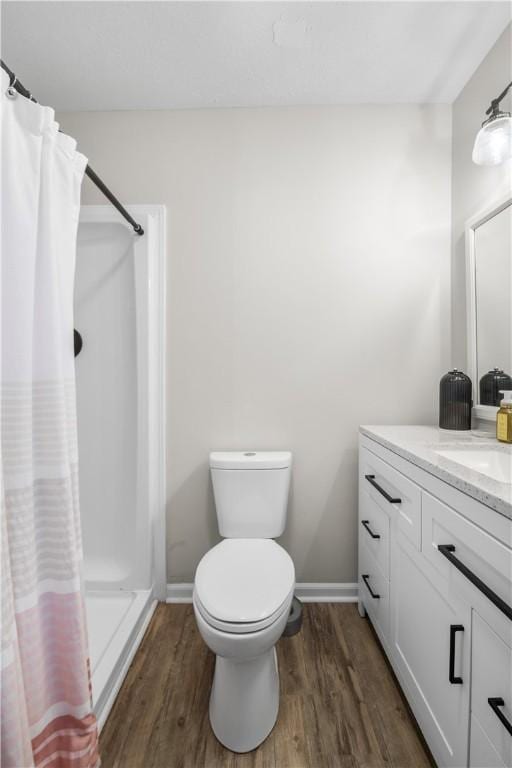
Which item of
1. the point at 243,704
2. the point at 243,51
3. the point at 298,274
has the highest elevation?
the point at 243,51

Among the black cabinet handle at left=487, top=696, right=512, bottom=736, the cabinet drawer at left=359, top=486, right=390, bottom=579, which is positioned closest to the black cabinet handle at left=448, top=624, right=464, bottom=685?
the black cabinet handle at left=487, top=696, right=512, bottom=736

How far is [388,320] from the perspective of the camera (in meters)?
1.77

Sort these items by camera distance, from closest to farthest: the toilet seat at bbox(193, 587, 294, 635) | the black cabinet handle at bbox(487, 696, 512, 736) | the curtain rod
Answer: the black cabinet handle at bbox(487, 696, 512, 736)
the curtain rod
the toilet seat at bbox(193, 587, 294, 635)

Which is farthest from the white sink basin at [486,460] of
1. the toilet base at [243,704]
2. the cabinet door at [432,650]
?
the toilet base at [243,704]

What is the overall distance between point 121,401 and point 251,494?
2.58 ft

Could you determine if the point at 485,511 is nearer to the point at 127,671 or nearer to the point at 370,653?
the point at 370,653

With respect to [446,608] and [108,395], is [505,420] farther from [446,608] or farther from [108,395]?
[108,395]

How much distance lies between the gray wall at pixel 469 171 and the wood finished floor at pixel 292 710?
1.33 metres

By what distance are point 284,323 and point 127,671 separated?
1.54 metres

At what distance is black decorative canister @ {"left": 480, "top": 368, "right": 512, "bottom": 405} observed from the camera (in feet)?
4.64

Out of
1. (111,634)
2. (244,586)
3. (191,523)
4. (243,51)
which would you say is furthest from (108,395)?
(243,51)

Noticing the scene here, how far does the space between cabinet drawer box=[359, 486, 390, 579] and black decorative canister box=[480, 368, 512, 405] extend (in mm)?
623

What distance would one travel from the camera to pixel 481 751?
2.56 ft

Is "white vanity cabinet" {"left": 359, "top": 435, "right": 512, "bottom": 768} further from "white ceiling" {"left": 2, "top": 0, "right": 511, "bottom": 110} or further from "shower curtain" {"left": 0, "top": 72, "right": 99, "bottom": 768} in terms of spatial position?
"white ceiling" {"left": 2, "top": 0, "right": 511, "bottom": 110}
